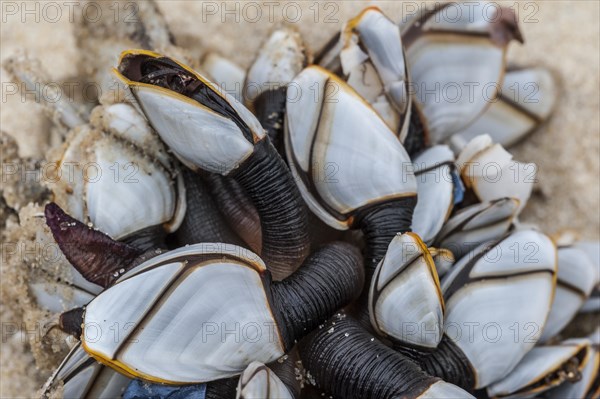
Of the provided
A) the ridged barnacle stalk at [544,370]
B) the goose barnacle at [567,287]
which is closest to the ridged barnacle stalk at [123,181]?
the ridged barnacle stalk at [544,370]

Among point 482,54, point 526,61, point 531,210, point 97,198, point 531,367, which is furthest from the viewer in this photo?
point 526,61

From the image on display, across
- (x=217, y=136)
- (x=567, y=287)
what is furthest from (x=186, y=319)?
(x=567, y=287)

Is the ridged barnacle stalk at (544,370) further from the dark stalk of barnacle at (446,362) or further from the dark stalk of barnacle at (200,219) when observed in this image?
the dark stalk of barnacle at (200,219)

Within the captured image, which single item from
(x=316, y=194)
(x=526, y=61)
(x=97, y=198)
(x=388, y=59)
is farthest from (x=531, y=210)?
(x=97, y=198)

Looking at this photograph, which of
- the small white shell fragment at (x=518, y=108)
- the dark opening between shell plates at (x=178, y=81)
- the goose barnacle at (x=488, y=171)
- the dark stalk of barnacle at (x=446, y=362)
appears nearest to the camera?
the dark opening between shell plates at (x=178, y=81)

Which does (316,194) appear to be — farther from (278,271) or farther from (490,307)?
(490,307)
